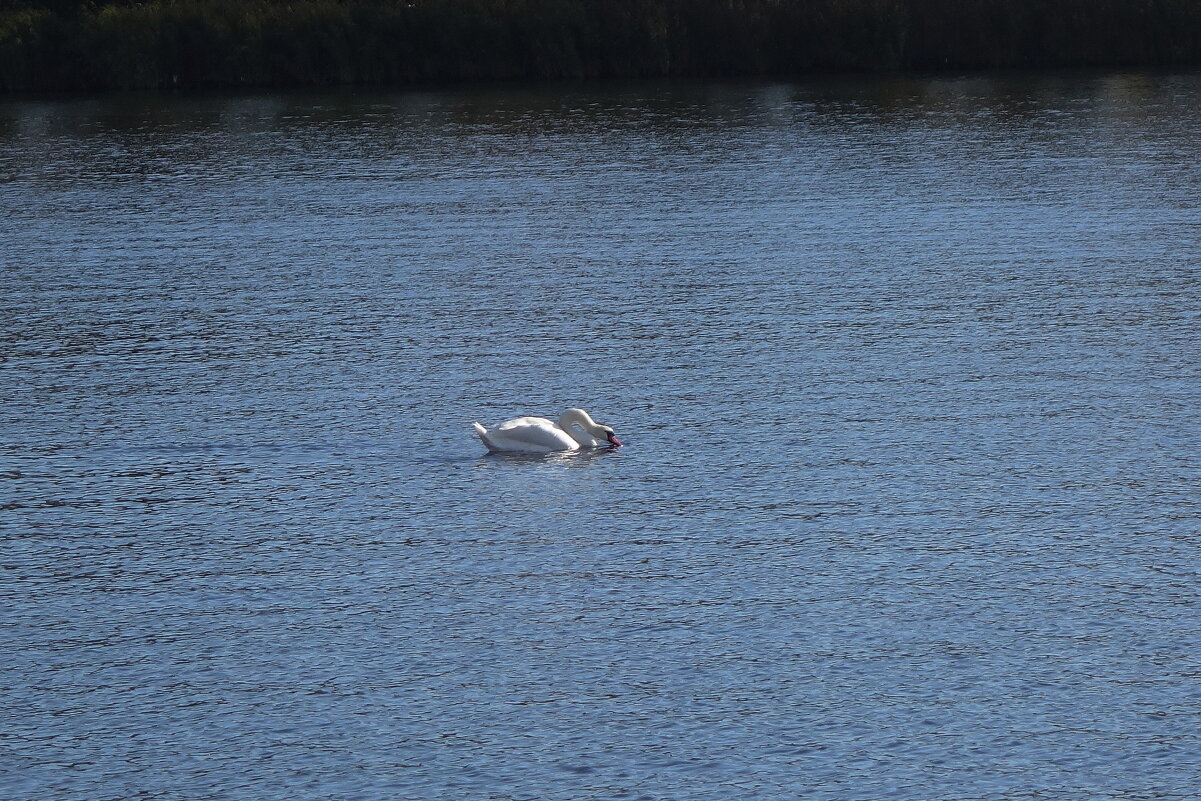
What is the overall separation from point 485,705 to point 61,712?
213 centimetres

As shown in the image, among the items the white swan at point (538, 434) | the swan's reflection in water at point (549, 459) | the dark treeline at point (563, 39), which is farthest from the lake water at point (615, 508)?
the dark treeline at point (563, 39)

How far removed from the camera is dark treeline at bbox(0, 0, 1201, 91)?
50812 millimetres

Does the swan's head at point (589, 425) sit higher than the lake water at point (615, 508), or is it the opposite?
the swan's head at point (589, 425)

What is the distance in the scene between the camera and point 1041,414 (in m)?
14.2

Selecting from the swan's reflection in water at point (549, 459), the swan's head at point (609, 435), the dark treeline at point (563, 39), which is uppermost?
the dark treeline at point (563, 39)

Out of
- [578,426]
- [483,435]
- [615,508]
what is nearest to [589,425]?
[578,426]

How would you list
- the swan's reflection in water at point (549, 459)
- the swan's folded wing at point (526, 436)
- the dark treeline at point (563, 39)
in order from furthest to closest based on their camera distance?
the dark treeline at point (563, 39) < the swan's folded wing at point (526, 436) < the swan's reflection in water at point (549, 459)

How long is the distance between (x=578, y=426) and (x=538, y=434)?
329 millimetres

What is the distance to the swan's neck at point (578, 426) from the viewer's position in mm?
13461

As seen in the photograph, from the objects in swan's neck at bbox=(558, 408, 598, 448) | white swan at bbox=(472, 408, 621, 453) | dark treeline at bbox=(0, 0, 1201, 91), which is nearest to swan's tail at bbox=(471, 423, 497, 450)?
white swan at bbox=(472, 408, 621, 453)

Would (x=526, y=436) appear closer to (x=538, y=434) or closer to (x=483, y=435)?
(x=538, y=434)

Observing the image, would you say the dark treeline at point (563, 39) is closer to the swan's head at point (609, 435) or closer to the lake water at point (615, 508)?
the lake water at point (615, 508)

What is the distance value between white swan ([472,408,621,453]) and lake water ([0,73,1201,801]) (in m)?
0.14

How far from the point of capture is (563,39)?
2050 inches
